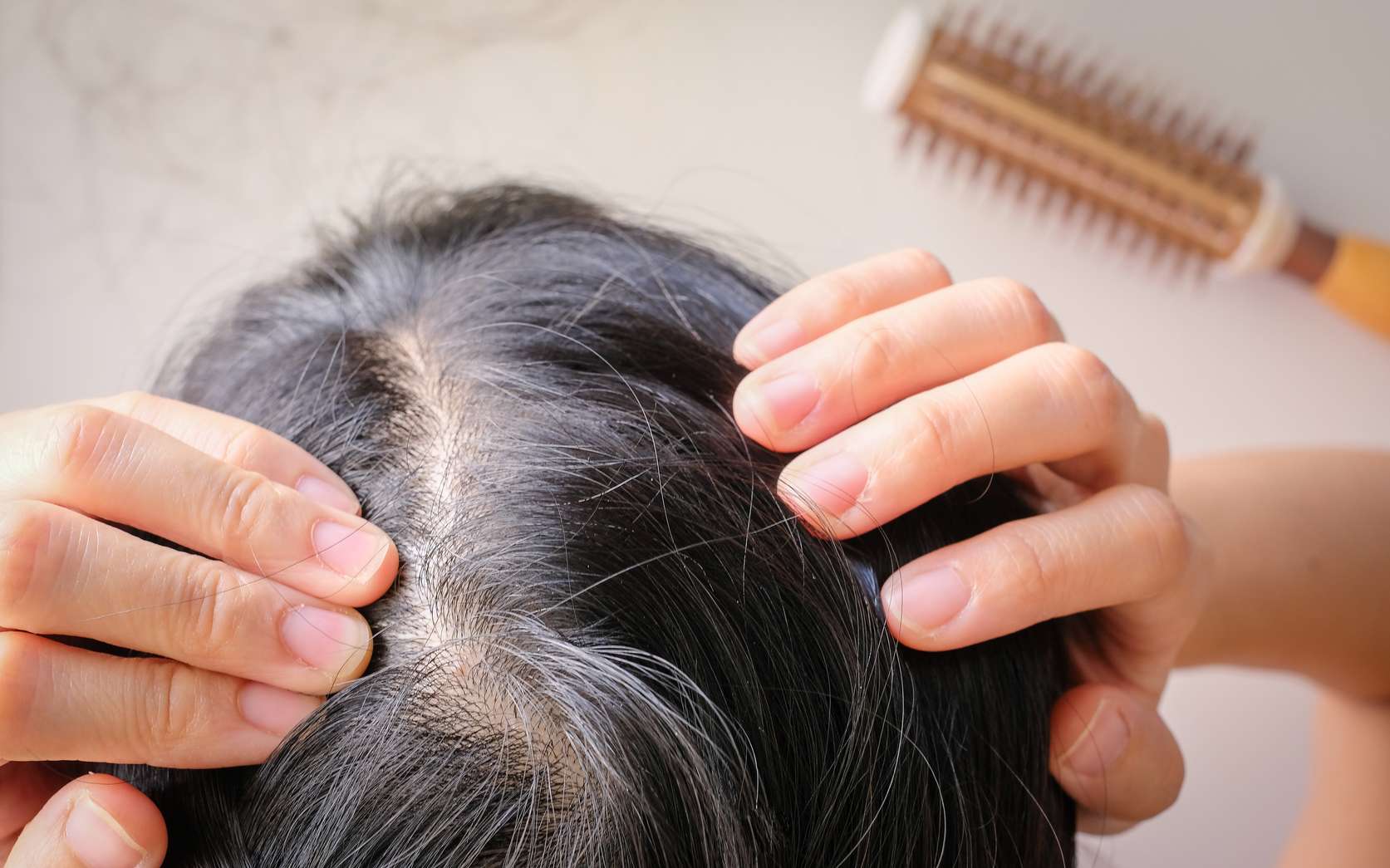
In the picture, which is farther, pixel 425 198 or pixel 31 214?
pixel 31 214

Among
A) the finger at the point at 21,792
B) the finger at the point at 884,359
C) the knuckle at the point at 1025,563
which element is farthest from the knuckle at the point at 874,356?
the finger at the point at 21,792

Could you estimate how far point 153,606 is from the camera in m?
0.44

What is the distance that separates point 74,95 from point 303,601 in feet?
2.79

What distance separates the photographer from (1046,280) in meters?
1.10

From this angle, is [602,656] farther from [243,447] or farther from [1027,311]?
[1027,311]

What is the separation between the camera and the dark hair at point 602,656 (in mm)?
438

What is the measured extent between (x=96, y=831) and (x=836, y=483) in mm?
388

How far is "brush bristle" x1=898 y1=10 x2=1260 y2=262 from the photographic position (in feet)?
3.15

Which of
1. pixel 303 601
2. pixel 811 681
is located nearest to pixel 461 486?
pixel 303 601

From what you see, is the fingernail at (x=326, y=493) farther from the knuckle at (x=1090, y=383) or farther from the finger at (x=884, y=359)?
the knuckle at (x=1090, y=383)

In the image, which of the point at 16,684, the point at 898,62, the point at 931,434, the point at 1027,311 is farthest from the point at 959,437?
the point at 898,62

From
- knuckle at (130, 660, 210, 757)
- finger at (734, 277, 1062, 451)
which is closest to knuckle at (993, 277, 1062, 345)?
finger at (734, 277, 1062, 451)

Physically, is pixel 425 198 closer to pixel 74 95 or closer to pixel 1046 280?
pixel 74 95

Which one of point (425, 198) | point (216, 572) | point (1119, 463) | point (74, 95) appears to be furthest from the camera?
point (74, 95)
